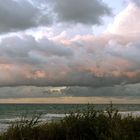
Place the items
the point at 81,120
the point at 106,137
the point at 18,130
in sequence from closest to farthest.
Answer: the point at 106,137
the point at 18,130
the point at 81,120


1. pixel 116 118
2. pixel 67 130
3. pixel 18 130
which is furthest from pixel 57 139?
pixel 116 118

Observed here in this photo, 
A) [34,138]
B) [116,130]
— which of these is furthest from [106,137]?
[34,138]

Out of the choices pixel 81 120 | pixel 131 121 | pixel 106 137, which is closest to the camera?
pixel 106 137

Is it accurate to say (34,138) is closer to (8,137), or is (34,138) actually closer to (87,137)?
(8,137)

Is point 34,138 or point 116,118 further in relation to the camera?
point 116,118

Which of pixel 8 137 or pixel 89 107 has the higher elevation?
pixel 89 107

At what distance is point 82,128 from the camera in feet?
41.4

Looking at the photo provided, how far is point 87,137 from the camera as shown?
12.2 m

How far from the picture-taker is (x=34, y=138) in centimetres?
1214

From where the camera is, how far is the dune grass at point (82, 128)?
11828mm

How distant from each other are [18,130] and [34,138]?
1.85 ft

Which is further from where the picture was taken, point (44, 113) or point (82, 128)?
point (44, 113)

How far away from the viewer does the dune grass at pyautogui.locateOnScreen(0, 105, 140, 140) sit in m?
11.8

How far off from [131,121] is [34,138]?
365 centimetres
